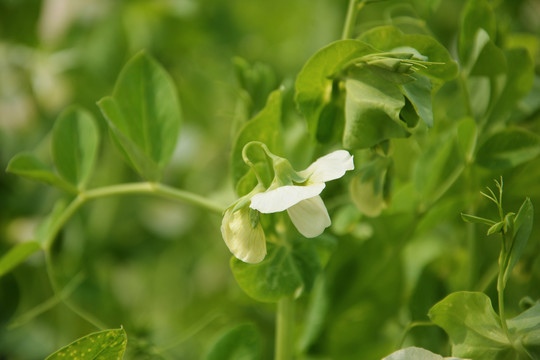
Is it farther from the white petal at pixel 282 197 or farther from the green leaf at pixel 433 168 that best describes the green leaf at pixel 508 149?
the white petal at pixel 282 197

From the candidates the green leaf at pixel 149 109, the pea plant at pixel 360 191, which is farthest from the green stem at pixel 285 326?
the green leaf at pixel 149 109

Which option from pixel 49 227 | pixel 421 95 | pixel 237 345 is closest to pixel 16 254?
pixel 49 227

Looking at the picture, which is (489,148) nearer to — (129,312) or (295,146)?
(295,146)

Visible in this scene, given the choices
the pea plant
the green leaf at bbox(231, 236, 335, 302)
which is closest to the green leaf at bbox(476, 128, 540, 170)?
the pea plant

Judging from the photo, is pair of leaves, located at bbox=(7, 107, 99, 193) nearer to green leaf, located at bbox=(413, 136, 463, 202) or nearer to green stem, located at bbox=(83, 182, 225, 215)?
green stem, located at bbox=(83, 182, 225, 215)

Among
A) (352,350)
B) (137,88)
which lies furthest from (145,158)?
(352,350)
